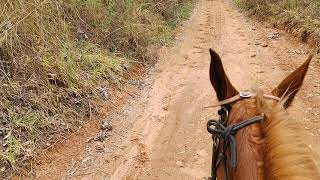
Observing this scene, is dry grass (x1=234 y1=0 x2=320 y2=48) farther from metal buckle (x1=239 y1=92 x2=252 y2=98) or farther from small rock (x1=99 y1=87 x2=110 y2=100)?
metal buckle (x1=239 y1=92 x2=252 y2=98)

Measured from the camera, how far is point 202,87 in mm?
6320

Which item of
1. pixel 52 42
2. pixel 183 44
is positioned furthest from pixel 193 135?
pixel 183 44

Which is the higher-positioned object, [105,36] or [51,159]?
[105,36]

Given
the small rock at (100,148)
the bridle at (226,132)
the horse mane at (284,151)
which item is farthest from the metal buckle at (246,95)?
the small rock at (100,148)

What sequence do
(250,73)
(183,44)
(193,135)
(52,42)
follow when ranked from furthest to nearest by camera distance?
(183,44) → (250,73) → (52,42) → (193,135)

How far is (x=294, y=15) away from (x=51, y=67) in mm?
6435

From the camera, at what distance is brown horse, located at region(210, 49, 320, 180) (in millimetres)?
1321

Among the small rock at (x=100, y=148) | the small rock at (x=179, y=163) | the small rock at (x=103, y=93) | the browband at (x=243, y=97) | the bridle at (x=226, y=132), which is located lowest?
the small rock at (x=179, y=163)

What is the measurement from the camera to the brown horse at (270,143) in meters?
1.32

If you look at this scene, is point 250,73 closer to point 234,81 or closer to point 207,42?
point 234,81

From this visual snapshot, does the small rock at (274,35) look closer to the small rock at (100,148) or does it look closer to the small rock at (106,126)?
the small rock at (106,126)

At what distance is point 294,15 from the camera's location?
9508 millimetres

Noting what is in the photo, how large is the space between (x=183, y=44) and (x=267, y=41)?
1.85m

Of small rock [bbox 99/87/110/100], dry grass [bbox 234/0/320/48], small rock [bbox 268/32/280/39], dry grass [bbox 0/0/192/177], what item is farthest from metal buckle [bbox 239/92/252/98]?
small rock [bbox 268/32/280/39]
